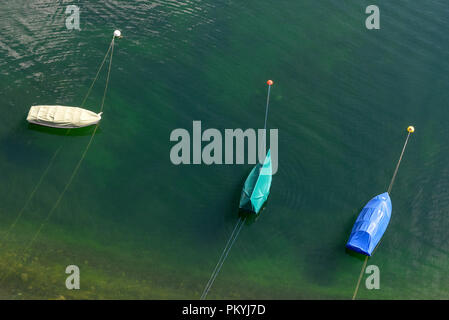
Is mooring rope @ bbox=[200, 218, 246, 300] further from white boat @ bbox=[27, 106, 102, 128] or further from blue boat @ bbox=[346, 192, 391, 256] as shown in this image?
white boat @ bbox=[27, 106, 102, 128]

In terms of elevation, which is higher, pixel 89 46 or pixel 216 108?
pixel 89 46

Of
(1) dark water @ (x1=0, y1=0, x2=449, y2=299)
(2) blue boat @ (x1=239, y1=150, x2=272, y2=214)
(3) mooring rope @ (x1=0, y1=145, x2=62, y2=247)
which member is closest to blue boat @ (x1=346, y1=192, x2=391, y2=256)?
(1) dark water @ (x1=0, y1=0, x2=449, y2=299)

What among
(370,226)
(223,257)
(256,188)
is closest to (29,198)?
(223,257)

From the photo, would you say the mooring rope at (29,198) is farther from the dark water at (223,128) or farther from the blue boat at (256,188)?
the blue boat at (256,188)

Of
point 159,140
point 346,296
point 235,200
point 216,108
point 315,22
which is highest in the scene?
point 315,22

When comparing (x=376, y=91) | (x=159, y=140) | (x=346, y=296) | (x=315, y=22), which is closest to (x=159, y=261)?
(x=159, y=140)

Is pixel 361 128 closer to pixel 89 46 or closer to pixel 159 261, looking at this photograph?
pixel 159 261

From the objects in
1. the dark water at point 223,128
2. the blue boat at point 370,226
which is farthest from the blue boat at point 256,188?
the blue boat at point 370,226
